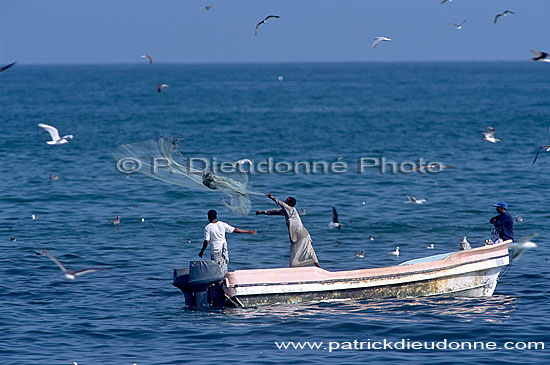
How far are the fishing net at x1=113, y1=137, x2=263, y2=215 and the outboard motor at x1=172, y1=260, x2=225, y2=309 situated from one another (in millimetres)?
1808

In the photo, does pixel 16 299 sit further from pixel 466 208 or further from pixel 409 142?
pixel 409 142

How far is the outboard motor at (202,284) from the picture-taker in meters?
15.3

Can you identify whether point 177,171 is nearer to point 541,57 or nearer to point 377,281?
point 377,281

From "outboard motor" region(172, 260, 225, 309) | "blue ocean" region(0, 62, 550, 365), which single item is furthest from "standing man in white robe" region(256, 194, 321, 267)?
"outboard motor" region(172, 260, 225, 309)

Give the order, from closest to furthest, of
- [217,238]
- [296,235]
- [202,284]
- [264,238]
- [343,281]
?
[202,284] < [217,238] < [296,235] < [343,281] < [264,238]

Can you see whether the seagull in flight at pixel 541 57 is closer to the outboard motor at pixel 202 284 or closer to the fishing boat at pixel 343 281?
the fishing boat at pixel 343 281

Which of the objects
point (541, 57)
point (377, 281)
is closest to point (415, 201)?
point (541, 57)

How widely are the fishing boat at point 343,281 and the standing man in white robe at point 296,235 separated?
0.36 metres

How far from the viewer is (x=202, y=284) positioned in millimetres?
15398

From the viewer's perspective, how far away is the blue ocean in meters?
14.1

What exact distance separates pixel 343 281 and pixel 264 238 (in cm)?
805

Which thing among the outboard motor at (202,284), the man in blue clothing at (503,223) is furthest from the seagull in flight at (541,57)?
the outboard motor at (202,284)

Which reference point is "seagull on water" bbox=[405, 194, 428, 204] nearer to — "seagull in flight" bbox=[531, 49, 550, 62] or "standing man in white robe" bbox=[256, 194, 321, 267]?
"seagull in flight" bbox=[531, 49, 550, 62]

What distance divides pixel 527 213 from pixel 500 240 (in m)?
10.7
